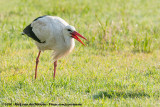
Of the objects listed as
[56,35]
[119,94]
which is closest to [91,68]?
[56,35]

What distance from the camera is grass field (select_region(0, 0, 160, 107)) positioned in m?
5.00

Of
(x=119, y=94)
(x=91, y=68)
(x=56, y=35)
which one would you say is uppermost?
(x=56, y=35)

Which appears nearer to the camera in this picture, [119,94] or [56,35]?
[119,94]

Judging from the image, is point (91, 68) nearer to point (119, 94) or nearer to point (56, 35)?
point (56, 35)

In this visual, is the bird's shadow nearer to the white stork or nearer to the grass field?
the grass field

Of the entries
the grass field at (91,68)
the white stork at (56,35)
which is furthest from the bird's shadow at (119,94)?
the white stork at (56,35)

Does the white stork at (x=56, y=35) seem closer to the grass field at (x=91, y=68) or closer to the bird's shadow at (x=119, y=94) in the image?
the grass field at (x=91, y=68)

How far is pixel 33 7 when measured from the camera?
12.4 m

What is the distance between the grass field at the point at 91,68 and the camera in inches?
197

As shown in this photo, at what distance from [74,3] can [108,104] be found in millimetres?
8626

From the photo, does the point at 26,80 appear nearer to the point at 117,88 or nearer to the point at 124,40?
the point at 117,88

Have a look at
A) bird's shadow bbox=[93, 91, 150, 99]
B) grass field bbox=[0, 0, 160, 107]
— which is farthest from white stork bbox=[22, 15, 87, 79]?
bird's shadow bbox=[93, 91, 150, 99]

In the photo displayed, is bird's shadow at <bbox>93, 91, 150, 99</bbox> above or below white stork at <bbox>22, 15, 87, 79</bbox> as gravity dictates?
below

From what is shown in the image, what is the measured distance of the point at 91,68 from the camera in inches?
259
